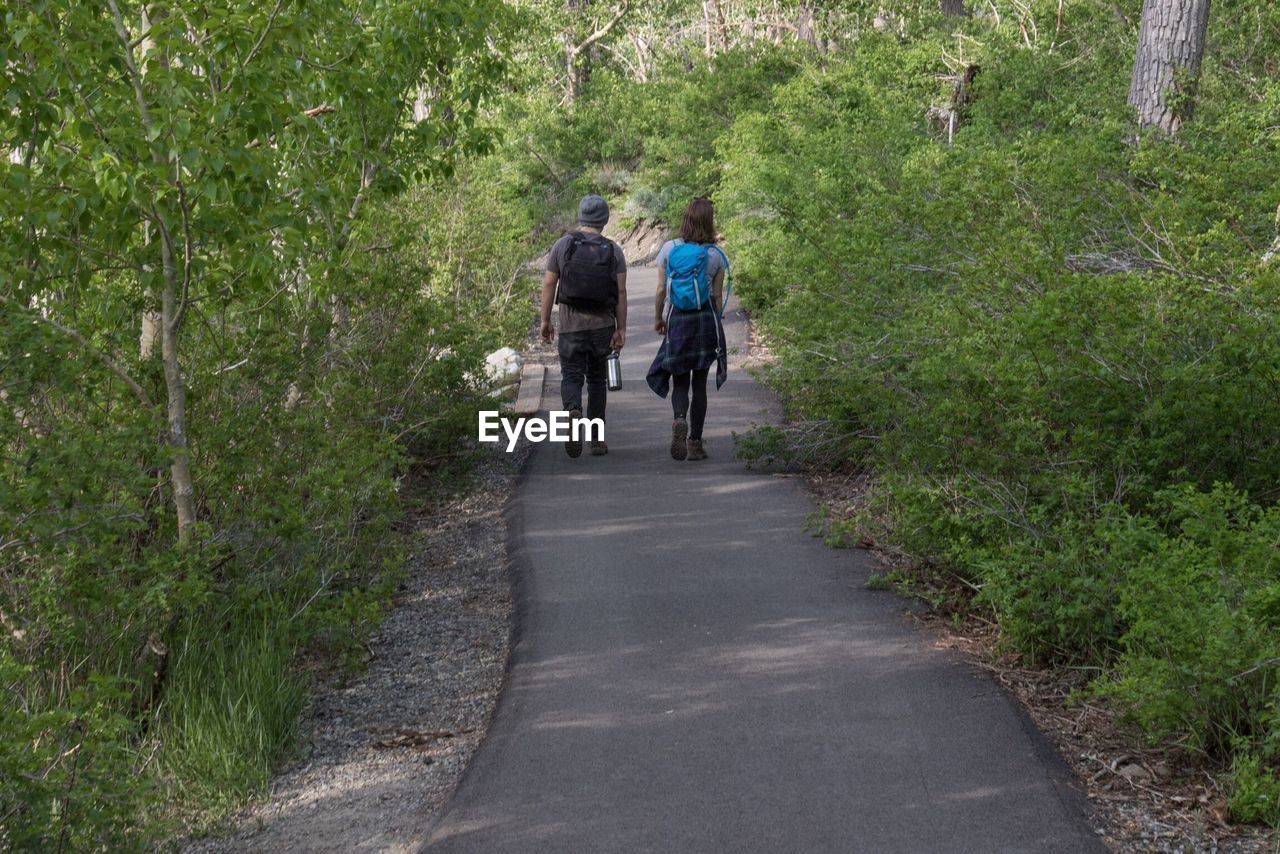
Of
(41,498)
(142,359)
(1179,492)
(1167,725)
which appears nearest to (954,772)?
(1167,725)

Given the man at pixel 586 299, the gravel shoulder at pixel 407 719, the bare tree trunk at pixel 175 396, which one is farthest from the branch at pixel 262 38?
the man at pixel 586 299

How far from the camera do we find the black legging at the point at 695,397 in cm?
1075

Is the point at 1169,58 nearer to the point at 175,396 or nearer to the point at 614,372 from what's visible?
the point at 614,372

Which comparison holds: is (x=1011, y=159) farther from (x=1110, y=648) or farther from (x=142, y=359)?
(x=142, y=359)

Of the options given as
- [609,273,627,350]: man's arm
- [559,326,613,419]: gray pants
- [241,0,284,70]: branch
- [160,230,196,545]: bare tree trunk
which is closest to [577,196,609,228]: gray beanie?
[609,273,627,350]: man's arm

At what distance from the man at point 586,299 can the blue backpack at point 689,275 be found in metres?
0.38

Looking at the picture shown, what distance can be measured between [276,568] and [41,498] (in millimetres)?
1953

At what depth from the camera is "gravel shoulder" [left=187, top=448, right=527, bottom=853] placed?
5266 millimetres

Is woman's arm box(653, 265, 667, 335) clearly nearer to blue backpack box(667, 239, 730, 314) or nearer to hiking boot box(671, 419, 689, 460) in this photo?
blue backpack box(667, 239, 730, 314)

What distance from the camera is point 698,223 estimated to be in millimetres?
10453

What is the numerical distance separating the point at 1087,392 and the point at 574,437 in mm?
4928

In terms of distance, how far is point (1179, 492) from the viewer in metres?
6.41
